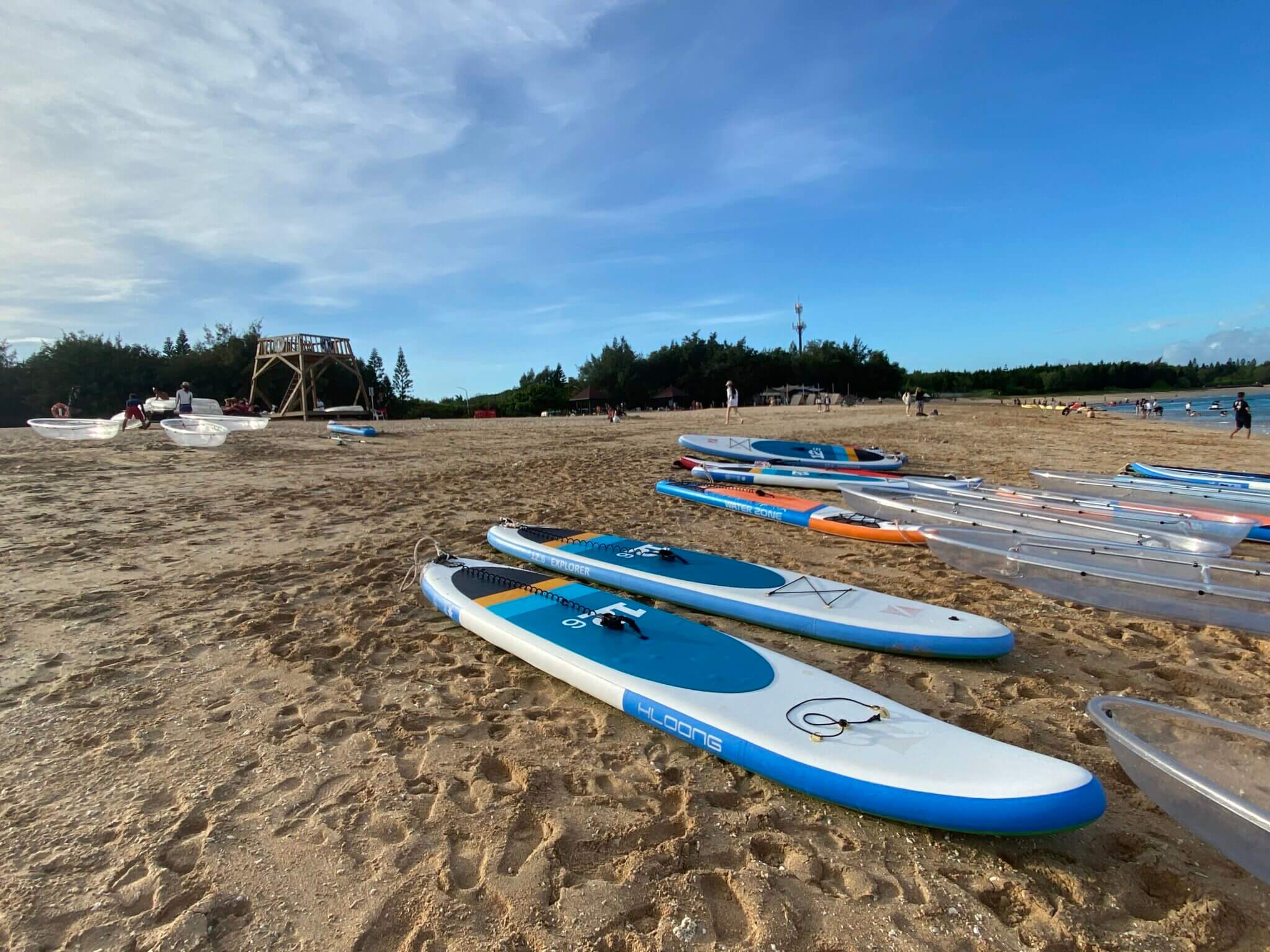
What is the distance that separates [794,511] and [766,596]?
8.61 ft

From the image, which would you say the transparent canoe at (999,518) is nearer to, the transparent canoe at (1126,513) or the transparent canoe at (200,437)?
the transparent canoe at (1126,513)

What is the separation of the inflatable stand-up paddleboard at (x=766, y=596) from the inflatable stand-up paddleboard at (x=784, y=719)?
539mm

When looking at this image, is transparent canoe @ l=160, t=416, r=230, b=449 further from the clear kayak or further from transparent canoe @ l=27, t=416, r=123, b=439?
the clear kayak

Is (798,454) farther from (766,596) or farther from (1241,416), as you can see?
(1241,416)

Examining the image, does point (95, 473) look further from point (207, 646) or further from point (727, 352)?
point (727, 352)

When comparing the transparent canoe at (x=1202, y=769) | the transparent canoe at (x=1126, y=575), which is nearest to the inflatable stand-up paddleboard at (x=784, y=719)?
the transparent canoe at (x=1202, y=769)

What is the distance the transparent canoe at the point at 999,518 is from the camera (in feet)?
15.3

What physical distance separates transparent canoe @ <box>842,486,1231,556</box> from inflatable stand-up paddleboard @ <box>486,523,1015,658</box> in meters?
2.16

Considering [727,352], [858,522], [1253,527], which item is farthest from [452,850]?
[727,352]

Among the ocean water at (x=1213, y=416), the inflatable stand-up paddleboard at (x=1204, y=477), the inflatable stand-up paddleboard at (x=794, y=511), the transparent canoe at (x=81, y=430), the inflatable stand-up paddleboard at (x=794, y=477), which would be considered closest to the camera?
the inflatable stand-up paddleboard at (x=794, y=511)

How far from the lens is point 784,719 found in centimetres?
238

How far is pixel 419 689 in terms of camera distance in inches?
114

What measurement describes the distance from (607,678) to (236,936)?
1.53 m

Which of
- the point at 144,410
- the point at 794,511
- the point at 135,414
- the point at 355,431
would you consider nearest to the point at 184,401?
the point at 135,414
